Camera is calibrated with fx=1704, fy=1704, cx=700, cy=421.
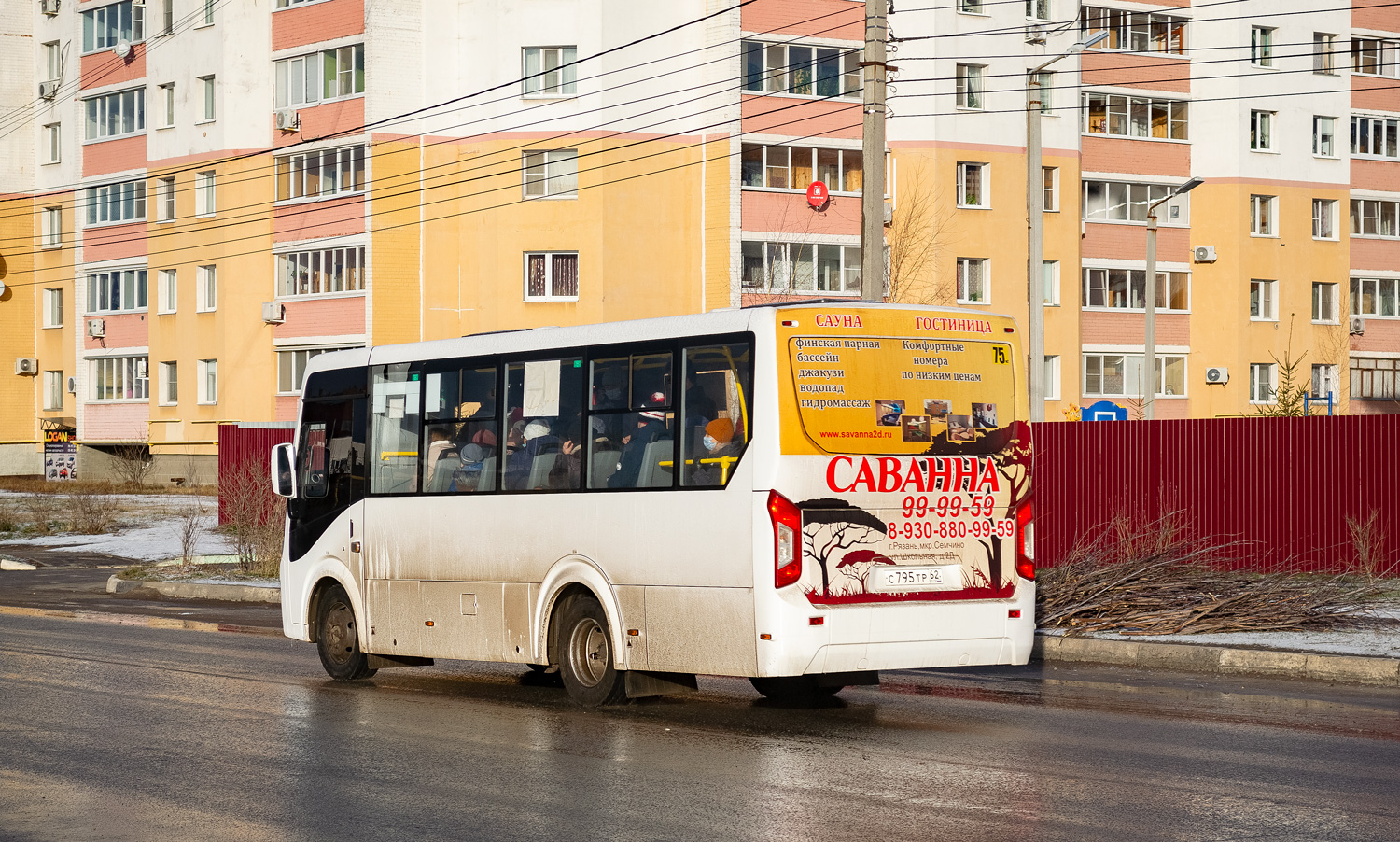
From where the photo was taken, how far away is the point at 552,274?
48.8 meters

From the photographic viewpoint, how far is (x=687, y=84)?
4928 cm

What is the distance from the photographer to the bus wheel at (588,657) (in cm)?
1134

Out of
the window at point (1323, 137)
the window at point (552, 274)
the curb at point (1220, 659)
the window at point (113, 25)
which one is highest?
the window at point (113, 25)

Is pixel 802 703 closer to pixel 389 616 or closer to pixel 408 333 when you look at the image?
pixel 389 616

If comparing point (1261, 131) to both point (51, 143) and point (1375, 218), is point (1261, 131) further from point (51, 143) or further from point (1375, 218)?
point (51, 143)

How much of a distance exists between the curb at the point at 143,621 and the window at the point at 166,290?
37.1 meters

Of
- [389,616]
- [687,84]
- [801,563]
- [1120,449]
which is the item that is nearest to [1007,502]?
[801,563]

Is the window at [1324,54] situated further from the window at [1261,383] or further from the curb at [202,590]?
the curb at [202,590]

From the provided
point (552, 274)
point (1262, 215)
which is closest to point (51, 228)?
point (552, 274)

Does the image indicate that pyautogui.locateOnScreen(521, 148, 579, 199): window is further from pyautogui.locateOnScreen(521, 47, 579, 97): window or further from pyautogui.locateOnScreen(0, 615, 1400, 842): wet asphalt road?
pyautogui.locateOnScreen(0, 615, 1400, 842): wet asphalt road

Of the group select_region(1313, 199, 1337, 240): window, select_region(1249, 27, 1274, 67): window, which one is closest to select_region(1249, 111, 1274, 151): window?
select_region(1249, 27, 1274, 67): window

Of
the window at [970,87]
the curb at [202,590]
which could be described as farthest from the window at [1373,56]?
the curb at [202,590]

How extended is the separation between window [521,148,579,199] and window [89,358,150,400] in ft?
58.4

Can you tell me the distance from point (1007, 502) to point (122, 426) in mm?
52968
